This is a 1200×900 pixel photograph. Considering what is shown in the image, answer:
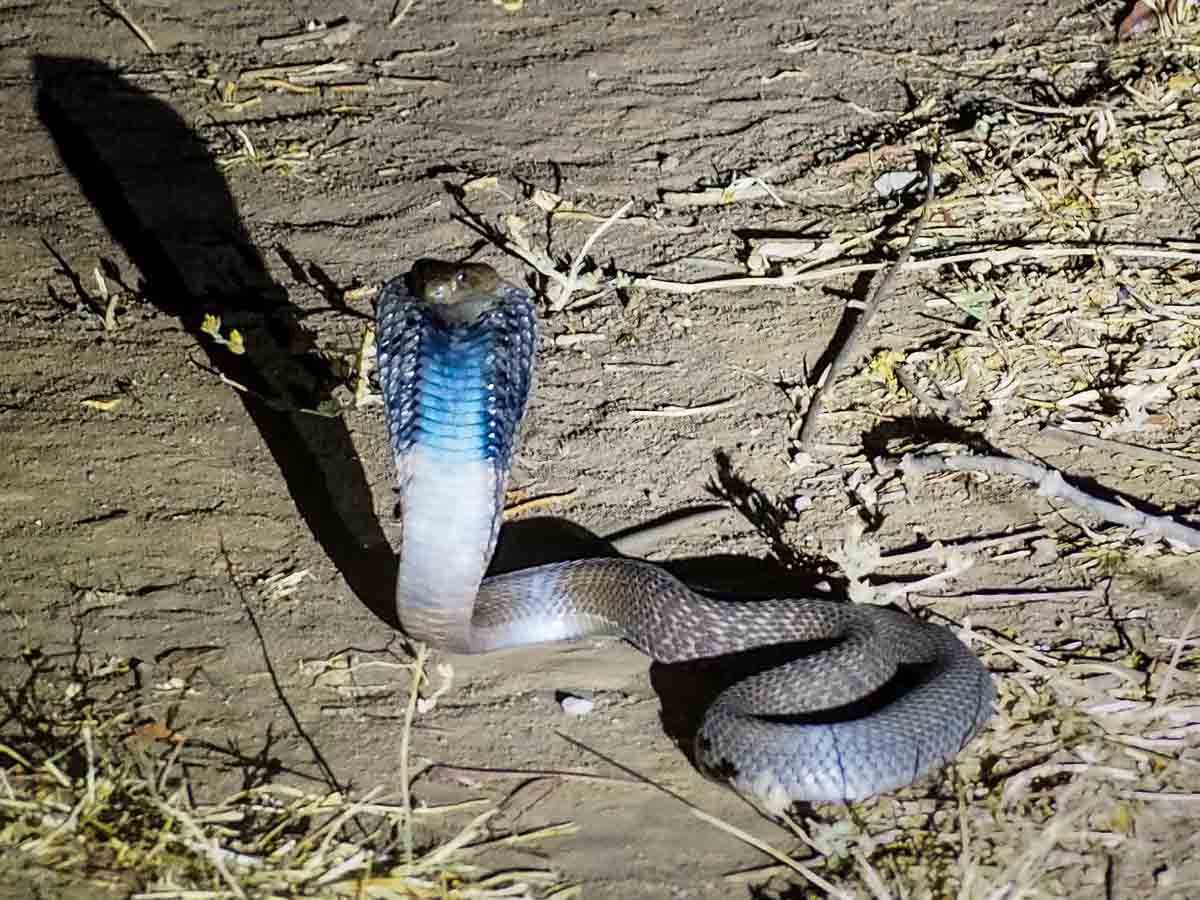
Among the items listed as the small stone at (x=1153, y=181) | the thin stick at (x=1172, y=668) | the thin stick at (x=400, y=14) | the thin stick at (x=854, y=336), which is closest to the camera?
the thin stick at (x=1172, y=668)

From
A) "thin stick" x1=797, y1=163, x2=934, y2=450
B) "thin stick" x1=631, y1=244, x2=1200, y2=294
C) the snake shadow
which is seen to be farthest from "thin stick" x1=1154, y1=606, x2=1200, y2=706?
"thin stick" x1=631, y1=244, x2=1200, y2=294

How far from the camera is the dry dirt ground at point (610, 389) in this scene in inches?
145

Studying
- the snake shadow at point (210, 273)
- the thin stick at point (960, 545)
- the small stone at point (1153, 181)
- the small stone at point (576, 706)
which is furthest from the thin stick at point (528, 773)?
the small stone at point (1153, 181)

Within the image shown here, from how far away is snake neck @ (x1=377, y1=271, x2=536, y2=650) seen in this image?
3.72m

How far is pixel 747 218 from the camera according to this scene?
6191 mm

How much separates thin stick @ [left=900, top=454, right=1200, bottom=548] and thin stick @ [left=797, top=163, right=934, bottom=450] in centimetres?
53

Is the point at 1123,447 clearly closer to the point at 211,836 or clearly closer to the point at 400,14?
the point at 211,836

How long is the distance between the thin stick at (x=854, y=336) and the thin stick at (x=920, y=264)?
10 centimetres

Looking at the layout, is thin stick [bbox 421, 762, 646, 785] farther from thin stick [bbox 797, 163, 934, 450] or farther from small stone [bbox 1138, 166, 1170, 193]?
small stone [bbox 1138, 166, 1170, 193]

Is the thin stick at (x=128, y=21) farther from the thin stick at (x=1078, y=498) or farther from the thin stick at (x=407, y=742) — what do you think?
the thin stick at (x=1078, y=498)

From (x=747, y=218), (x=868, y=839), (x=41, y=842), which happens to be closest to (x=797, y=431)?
(x=747, y=218)

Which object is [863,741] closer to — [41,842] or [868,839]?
[868,839]

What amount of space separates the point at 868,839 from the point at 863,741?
20cm

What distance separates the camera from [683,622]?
417 centimetres
